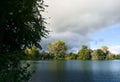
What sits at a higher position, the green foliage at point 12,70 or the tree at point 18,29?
the tree at point 18,29

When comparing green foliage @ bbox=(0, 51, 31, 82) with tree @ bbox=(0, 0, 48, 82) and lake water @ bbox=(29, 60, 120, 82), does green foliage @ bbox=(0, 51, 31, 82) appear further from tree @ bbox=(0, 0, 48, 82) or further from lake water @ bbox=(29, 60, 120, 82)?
lake water @ bbox=(29, 60, 120, 82)

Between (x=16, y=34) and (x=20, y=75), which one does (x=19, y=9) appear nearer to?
(x=16, y=34)

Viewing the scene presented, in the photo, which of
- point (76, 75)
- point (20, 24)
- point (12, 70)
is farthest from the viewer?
point (76, 75)

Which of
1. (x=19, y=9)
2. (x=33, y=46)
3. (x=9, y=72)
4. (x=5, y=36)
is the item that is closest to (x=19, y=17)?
(x=19, y=9)

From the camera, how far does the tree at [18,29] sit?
1630 centimetres

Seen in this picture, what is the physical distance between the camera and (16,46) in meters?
19.2

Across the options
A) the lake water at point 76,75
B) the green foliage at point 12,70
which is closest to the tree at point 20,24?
the green foliage at point 12,70

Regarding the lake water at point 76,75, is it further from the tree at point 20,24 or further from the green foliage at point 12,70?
the green foliage at point 12,70

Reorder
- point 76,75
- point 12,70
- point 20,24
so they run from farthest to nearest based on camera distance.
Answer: point 76,75 < point 20,24 < point 12,70

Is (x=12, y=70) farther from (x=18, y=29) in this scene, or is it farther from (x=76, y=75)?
(x=76, y=75)

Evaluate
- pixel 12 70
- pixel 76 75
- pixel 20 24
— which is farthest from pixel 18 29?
pixel 76 75

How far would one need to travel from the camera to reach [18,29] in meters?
18.4

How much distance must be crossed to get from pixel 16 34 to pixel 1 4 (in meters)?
2.30

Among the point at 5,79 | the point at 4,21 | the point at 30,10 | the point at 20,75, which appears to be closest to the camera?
the point at 5,79
